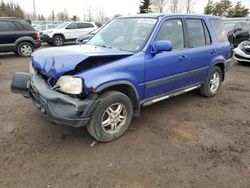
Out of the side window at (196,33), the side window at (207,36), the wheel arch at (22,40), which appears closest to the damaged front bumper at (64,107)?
the side window at (196,33)

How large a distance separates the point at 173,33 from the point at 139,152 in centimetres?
229

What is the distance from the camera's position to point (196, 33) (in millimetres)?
5234

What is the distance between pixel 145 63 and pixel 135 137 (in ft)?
3.83

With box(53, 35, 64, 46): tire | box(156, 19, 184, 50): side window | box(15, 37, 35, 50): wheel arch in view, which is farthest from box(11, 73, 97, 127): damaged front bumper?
box(53, 35, 64, 46): tire

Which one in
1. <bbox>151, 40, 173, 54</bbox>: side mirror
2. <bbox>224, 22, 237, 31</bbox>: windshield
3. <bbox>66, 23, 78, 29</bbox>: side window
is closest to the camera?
<bbox>151, 40, 173, 54</bbox>: side mirror

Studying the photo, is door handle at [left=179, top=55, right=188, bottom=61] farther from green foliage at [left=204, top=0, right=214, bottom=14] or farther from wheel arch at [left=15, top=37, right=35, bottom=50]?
green foliage at [left=204, top=0, right=214, bottom=14]

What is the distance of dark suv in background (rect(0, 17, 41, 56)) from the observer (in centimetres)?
1166

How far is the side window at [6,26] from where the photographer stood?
11620 millimetres

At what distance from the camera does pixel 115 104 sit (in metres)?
3.74

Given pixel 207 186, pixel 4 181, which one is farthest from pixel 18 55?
pixel 207 186

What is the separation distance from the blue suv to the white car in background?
13452mm

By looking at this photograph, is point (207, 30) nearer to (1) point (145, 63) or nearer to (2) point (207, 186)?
(1) point (145, 63)

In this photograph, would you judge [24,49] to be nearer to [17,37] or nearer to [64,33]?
[17,37]

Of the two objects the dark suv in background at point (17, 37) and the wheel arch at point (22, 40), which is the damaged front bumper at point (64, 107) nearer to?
the dark suv in background at point (17, 37)
